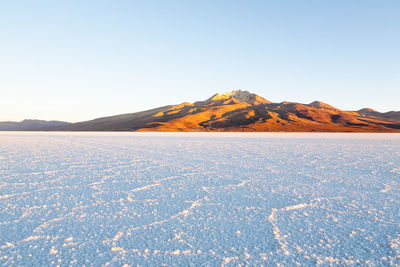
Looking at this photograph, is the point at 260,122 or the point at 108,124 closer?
the point at 260,122

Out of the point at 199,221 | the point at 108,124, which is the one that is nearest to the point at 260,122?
the point at 108,124

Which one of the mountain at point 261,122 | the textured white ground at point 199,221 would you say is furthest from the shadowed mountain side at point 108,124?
the textured white ground at point 199,221

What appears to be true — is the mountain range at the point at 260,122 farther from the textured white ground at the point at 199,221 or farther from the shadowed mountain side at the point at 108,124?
the textured white ground at the point at 199,221

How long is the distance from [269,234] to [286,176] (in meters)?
4.16

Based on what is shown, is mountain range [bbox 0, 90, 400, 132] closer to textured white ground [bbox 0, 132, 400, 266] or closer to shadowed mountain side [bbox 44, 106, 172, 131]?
shadowed mountain side [bbox 44, 106, 172, 131]

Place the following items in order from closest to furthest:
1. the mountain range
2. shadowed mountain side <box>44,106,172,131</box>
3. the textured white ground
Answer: the textured white ground < the mountain range < shadowed mountain side <box>44,106,172,131</box>

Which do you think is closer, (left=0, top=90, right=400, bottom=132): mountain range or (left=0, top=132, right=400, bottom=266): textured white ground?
(left=0, top=132, right=400, bottom=266): textured white ground

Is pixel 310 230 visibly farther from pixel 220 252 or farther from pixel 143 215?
pixel 143 215

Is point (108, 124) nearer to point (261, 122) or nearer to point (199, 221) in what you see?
point (261, 122)

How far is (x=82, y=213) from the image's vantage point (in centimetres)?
410

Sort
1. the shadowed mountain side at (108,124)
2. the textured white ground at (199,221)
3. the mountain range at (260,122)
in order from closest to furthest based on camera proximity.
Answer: the textured white ground at (199,221)
the mountain range at (260,122)
the shadowed mountain side at (108,124)

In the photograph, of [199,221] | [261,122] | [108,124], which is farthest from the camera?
[108,124]

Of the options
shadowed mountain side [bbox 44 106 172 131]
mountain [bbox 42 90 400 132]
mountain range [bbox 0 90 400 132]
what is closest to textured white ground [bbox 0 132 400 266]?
mountain range [bbox 0 90 400 132]

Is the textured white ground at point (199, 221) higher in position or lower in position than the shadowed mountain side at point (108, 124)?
lower
